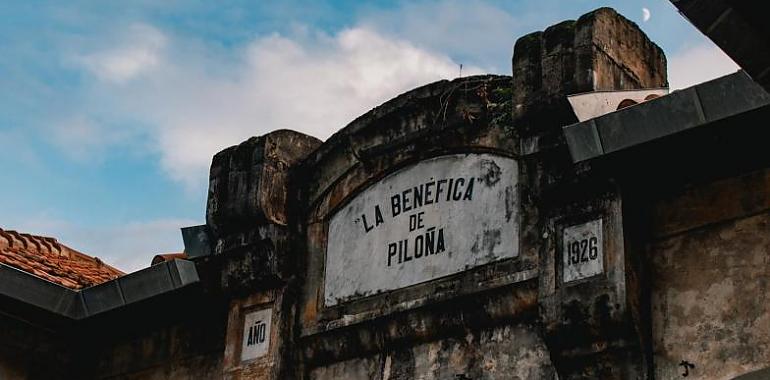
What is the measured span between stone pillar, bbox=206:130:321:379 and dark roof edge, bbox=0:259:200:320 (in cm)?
39

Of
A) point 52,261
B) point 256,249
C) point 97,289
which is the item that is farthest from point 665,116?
point 52,261

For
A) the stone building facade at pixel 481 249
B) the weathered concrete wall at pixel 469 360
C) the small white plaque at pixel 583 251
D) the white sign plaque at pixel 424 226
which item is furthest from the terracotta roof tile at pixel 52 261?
the small white plaque at pixel 583 251

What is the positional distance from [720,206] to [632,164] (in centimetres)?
62

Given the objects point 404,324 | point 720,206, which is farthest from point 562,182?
point 404,324

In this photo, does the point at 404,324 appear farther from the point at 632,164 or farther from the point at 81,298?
the point at 81,298

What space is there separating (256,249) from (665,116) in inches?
159

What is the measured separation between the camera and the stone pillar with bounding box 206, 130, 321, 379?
10.4 metres

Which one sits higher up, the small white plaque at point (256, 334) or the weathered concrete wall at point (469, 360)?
the small white plaque at point (256, 334)

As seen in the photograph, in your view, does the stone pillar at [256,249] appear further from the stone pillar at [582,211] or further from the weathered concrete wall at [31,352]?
the stone pillar at [582,211]

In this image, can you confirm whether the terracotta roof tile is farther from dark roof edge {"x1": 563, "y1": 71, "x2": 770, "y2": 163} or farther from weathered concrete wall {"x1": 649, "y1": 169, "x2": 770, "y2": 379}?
weathered concrete wall {"x1": 649, "y1": 169, "x2": 770, "y2": 379}

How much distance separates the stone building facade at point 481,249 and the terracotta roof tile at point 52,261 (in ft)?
1.44

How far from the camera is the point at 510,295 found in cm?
894

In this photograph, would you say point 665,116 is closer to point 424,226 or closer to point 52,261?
point 424,226

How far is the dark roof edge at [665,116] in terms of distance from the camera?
757 cm
